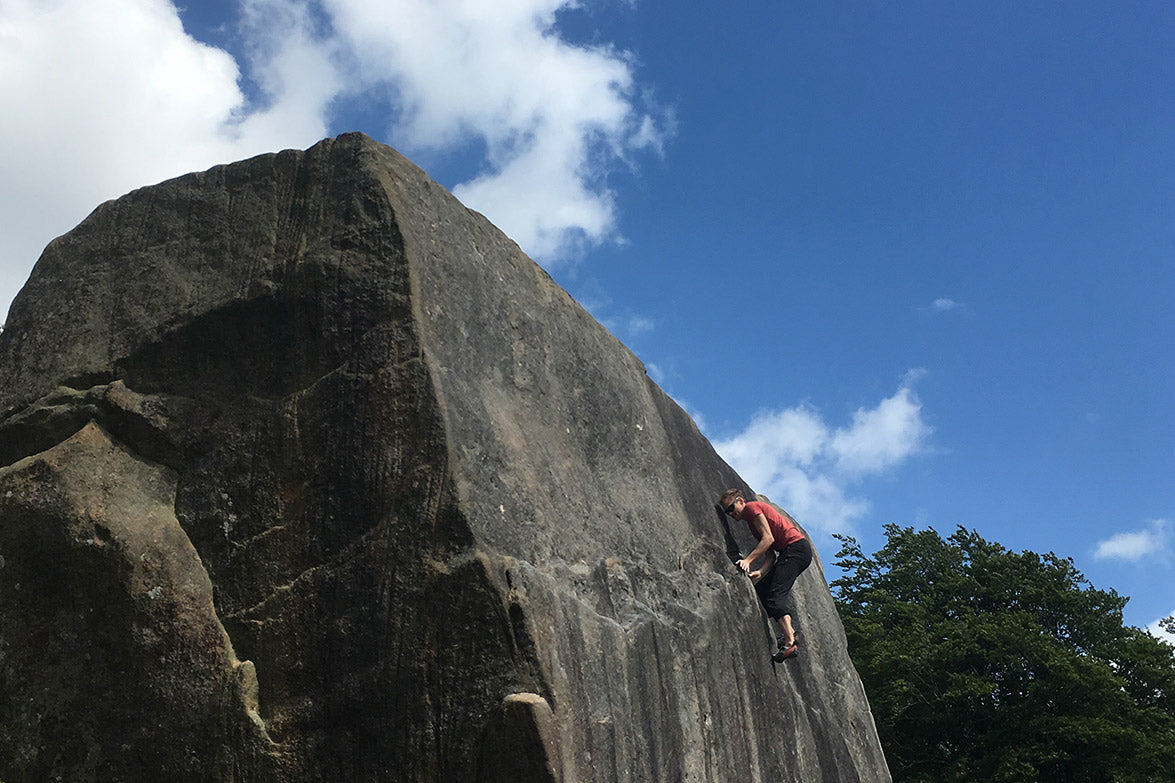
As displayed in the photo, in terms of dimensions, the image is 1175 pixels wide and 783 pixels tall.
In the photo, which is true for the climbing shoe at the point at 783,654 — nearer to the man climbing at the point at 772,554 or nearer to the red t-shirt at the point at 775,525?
the man climbing at the point at 772,554

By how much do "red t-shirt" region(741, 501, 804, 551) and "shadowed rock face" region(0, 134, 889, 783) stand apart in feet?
3.76

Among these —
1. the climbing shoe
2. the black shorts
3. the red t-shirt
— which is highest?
the red t-shirt

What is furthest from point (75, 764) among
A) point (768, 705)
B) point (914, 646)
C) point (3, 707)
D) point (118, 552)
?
point (914, 646)

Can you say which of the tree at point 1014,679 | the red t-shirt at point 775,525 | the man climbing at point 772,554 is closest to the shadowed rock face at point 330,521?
the man climbing at point 772,554

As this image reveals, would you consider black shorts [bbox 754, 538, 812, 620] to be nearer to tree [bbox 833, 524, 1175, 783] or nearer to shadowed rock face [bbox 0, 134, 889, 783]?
shadowed rock face [bbox 0, 134, 889, 783]

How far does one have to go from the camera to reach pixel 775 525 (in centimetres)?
779

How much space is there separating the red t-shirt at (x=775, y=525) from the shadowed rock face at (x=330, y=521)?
45.2 inches

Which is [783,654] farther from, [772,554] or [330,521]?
[330,521]

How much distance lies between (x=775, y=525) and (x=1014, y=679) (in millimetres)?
14473

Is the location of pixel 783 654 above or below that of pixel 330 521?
below

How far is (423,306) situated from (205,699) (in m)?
2.21

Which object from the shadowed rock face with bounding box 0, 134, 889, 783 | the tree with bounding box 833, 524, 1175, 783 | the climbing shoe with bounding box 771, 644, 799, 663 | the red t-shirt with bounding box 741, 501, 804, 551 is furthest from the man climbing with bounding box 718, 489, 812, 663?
the tree with bounding box 833, 524, 1175, 783

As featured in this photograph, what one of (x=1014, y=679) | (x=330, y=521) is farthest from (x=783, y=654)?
(x=1014, y=679)

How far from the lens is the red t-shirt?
7.70 m
